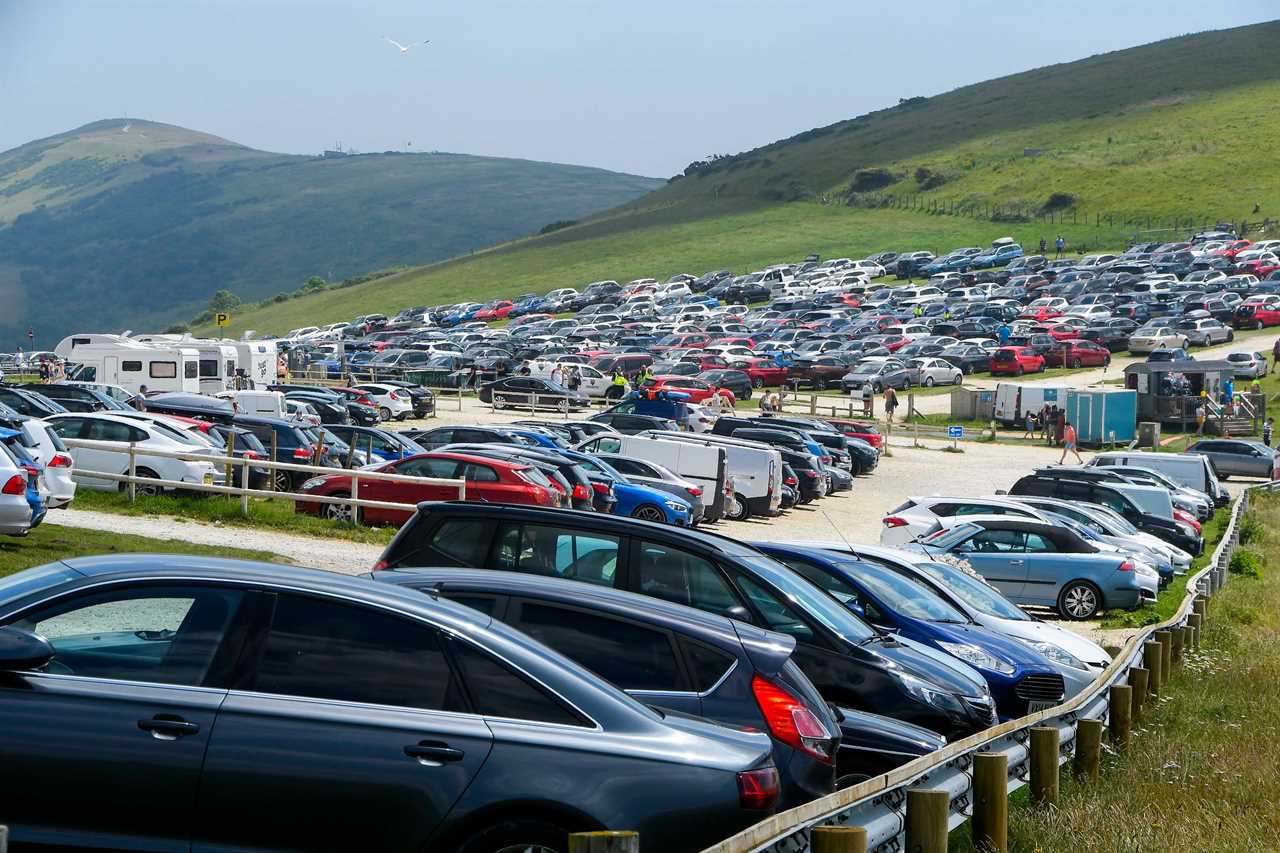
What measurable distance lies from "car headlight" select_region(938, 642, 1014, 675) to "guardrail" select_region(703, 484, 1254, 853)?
96 centimetres

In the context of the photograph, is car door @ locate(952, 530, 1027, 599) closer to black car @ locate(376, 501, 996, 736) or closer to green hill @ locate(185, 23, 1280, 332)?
black car @ locate(376, 501, 996, 736)

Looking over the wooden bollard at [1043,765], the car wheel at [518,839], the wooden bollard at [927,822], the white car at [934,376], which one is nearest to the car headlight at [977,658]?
the wooden bollard at [1043,765]

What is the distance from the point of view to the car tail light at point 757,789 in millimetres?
5898

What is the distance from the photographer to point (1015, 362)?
6769 cm

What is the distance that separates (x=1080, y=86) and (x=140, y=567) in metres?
168

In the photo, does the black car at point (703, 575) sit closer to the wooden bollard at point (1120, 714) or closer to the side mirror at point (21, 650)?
the wooden bollard at point (1120, 714)

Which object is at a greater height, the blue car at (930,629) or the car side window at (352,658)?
the car side window at (352,658)

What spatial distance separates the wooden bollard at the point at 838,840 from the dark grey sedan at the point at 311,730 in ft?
2.61

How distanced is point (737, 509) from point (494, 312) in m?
74.0

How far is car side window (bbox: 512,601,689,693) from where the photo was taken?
7.12 meters

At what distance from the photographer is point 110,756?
5.54 meters

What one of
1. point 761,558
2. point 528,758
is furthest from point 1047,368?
point 528,758

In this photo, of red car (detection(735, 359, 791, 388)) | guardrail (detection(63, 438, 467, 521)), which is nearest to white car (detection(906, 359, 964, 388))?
red car (detection(735, 359, 791, 388))

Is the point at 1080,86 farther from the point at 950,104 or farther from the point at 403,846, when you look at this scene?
the point at 403,846
